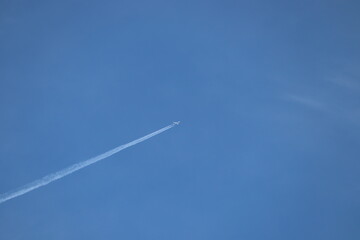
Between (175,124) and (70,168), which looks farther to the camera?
(175,124)

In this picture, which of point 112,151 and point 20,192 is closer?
point 20,192

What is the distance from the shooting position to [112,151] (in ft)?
107

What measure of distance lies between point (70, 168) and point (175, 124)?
27.3ft

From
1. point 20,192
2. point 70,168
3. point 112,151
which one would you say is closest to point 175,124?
point 112,151

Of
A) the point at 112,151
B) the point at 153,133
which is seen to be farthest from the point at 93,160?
the point at 153,133

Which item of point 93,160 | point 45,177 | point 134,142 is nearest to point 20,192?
point 45,177

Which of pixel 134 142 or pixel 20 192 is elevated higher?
pixel 134 142

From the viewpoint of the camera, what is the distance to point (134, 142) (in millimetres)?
33062

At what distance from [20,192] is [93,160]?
529 centimetres

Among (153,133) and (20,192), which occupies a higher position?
(153,133)

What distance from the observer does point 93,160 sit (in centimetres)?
3206

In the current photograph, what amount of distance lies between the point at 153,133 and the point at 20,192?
10108 mm

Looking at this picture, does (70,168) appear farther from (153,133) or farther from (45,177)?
(153,133)

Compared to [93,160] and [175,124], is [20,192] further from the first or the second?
[175,124]
